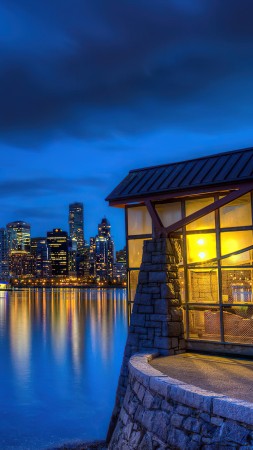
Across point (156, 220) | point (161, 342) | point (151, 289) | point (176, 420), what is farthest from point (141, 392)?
point (156, 220)

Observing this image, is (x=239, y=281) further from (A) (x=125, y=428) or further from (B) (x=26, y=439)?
(B) (x=26, y=439)

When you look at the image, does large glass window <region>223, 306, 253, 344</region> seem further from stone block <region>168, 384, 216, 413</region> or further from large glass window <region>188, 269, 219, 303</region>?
stone block <region>168, 384, 216, 413</region>

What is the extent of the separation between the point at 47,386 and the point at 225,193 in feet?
57.7

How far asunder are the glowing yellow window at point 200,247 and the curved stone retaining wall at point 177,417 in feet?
14.5

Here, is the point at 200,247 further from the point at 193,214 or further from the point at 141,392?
the point at 141,392

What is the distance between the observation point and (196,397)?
7875 mm

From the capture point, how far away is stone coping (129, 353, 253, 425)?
6.99 meters

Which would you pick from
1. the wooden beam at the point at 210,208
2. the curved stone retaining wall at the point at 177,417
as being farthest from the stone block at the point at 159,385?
the wooden beam at the point at 210,208

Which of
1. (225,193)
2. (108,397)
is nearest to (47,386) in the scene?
(108,397)

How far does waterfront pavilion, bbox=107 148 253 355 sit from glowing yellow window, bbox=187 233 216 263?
0.04 ft

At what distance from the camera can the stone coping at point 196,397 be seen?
6.99 m

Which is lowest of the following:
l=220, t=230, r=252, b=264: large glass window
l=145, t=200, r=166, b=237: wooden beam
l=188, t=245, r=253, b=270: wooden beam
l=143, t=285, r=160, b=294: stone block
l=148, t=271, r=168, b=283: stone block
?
l=143, t=285, r=160, b=294: stone block

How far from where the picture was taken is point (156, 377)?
9422 mm

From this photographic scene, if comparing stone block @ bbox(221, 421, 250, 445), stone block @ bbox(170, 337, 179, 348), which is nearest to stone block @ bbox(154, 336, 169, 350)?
stone block @ bbox(170, 337, 179, 348)
